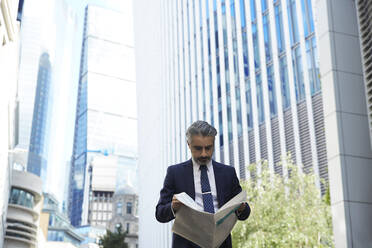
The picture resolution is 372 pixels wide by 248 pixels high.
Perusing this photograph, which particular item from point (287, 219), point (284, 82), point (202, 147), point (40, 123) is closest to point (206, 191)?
point (202, 147)

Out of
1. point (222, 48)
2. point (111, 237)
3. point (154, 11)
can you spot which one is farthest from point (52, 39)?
point (222, 48)

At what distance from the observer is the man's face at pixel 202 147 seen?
364cm

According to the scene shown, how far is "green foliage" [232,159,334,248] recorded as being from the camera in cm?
1359

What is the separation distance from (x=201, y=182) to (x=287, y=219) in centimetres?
1064

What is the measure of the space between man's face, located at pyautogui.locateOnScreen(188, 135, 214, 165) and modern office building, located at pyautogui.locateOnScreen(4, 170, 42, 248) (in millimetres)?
54256

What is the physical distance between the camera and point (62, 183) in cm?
18462

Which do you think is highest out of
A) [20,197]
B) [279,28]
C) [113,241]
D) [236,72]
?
[279,28]

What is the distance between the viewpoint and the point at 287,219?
13.9 meters

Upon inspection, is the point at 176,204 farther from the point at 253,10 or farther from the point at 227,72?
the point at 227,72

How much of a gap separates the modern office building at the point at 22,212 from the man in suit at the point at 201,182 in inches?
2129

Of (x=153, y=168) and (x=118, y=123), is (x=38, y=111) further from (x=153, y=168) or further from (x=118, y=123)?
(x=153, y=168)

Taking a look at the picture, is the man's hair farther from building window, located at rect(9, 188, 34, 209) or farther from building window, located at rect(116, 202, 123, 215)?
building window, located at rect(116, 202, 123, 215)

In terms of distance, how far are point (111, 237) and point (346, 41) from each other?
65.2m

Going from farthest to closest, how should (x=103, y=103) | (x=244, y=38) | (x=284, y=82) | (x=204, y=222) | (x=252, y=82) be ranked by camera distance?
(x=103, y=103)
(x=244, y=38)
(x=252, y=82)
(x=284, y=82)
(x=204, y=222)
